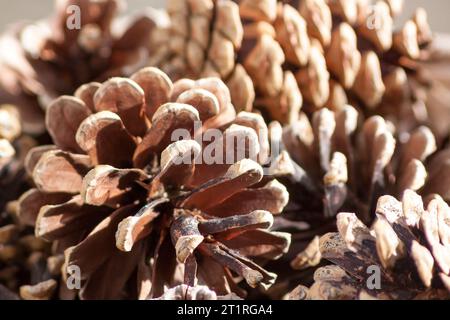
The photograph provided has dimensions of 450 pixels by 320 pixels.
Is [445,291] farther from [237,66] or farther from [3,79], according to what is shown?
[3,79]

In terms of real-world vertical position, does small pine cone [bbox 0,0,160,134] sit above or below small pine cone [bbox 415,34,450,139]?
above

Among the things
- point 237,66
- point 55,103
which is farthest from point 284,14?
point 55,103

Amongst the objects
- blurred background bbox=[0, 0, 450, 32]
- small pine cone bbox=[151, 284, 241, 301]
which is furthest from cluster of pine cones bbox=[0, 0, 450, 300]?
blurred background bbox=[0, 0, 450, 32]

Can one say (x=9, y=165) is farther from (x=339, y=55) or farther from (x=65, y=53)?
(x=339, y=55)

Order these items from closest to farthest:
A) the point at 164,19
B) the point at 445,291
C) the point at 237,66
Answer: the point at 445,291 → the point at 237,66 → the point at 164,19

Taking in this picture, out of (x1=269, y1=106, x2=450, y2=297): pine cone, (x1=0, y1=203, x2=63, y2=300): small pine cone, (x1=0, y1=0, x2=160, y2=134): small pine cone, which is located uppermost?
(x1=0, y1=0, x2=160, y2=134): small pine cone

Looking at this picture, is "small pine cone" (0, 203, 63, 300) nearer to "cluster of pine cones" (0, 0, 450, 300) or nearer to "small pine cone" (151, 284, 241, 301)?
"cluster of pine cones" (0, 0, 450, 300)

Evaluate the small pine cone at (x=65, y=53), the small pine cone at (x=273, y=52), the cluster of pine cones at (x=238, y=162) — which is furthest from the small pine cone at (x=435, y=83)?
the small pine cone at (x=65, y=53)
